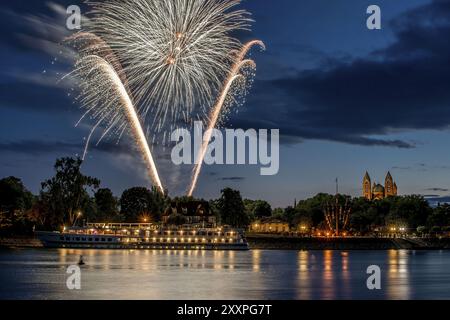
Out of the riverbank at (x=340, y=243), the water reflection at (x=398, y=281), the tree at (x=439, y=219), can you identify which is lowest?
the water reflection at (x=398, y=281)

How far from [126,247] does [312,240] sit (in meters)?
43.1

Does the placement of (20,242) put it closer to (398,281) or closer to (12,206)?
(12,206)

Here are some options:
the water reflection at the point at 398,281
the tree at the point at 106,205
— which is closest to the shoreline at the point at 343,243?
the tree at the point at 106,205

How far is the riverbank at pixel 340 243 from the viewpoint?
15600 cm

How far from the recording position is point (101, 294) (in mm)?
61312

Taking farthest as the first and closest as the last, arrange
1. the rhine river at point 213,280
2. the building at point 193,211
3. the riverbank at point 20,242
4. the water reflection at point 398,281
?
the building at point 193,211 < the riverbank at point 20,242 < the water reflection at point 398,281 < the rhine river at point 213,280

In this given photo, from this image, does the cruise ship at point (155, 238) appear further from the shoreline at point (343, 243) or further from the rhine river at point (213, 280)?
the rhine river at point (213, 280)

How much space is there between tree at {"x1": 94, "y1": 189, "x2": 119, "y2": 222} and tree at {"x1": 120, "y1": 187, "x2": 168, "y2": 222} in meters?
3.23

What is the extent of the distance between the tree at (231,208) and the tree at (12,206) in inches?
2305

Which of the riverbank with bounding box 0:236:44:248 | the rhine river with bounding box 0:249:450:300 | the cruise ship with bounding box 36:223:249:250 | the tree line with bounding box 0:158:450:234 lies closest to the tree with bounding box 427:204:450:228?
the tree line with bounding box 0:158:450:234

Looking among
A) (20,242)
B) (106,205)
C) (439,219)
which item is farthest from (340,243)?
(20,242)

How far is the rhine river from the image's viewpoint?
62.9m

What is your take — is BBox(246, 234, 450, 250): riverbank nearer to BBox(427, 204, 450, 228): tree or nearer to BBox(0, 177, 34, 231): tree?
BBox(427, 204, 450, 228): tree
